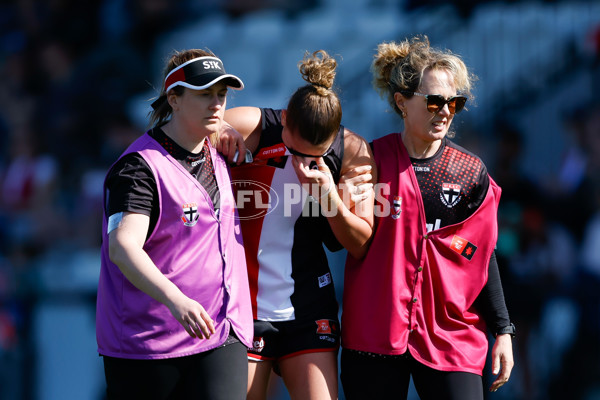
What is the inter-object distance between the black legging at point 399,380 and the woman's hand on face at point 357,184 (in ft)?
2.06

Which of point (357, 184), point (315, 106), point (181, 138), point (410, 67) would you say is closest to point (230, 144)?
point (181, 138)

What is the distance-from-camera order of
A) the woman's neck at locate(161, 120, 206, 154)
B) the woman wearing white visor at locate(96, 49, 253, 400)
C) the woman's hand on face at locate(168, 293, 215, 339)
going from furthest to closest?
the woman's neck at locate(161, 120, 206, 154) < the woman wearing white visor at locate(96, 49, 253, 400) < the woman's hand on face at locate(168, 293, 215, 339)

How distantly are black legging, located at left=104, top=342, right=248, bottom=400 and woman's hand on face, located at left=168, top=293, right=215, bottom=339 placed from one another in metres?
0.28

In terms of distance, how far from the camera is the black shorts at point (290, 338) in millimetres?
3133

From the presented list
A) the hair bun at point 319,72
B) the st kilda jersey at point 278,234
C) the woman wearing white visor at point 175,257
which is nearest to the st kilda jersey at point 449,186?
the st kilda jersey at point 278,234

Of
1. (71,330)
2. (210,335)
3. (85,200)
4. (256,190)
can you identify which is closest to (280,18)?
(85,200)

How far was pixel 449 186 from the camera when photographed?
10.3 feet

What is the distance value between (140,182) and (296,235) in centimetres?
76

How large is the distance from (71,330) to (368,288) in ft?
12.8

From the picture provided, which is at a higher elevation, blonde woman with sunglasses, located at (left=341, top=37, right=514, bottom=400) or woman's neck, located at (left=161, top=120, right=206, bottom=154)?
woman's neck, located at (left=161, top=120, right=206, bottom=154)

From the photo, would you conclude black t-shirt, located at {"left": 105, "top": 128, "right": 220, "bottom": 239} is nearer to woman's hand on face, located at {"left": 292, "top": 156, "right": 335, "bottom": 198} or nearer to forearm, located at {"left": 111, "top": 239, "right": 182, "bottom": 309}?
forearm, located at {"left": 111, "top": 239, "right": 182, "bottom": 309}

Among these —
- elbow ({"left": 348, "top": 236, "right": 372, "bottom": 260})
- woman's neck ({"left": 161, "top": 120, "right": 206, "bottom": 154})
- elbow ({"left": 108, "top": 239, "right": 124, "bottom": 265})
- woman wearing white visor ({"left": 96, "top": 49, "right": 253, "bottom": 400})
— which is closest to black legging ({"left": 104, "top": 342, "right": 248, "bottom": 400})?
woman wearing white visor ({"left": 96, "top": 49, "right": 253, "bottom": 400})

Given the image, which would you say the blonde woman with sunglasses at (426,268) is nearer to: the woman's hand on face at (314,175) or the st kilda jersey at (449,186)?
the st kilda jersey at (449,186)

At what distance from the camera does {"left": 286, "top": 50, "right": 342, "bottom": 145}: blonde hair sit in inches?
115
